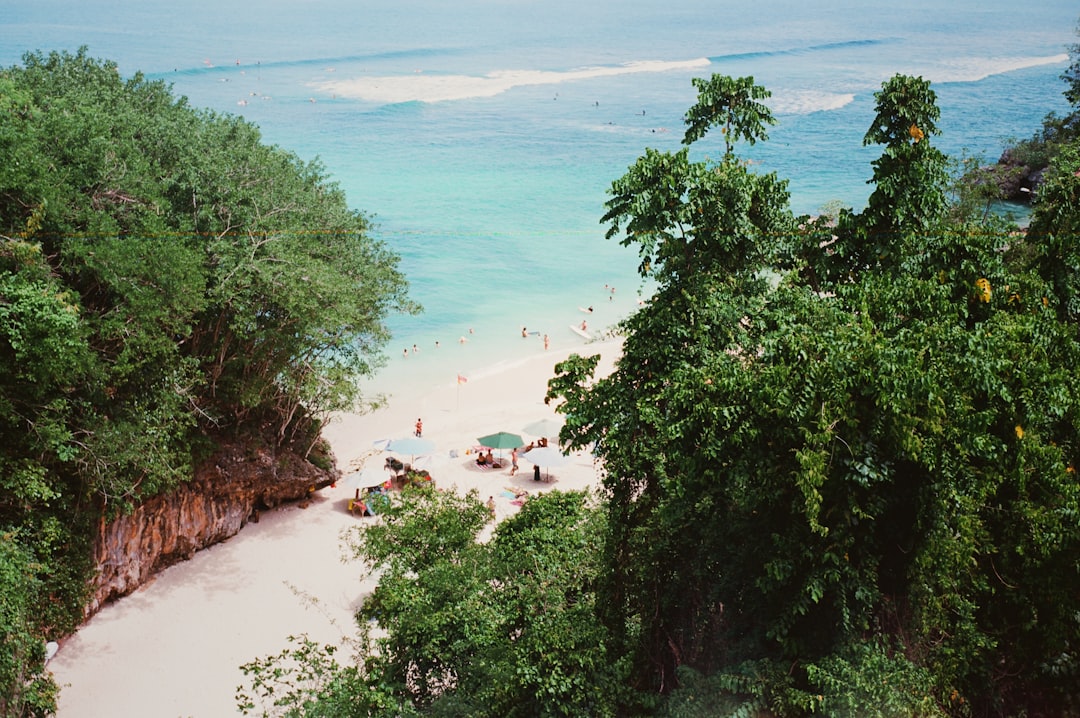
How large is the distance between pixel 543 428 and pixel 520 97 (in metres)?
64.2

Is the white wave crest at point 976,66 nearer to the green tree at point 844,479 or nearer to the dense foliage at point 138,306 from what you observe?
the dense foliage at point 138,306

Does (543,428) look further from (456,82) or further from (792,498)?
(456,82)

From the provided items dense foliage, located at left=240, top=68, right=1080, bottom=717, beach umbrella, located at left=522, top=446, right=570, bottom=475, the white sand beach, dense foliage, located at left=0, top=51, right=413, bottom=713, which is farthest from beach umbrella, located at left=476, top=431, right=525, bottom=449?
dense foliage, located at left=240, top=68, right=1080, bottom=717

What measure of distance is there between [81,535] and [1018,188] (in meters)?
43.4

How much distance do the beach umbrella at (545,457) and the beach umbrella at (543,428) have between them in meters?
1.36

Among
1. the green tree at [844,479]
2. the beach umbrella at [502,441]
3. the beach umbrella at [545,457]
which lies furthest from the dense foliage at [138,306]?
the green tree at [844,479]

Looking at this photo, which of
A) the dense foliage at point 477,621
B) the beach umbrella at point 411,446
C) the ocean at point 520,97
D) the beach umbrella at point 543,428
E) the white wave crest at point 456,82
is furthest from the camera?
the white wave crest at point 456,82

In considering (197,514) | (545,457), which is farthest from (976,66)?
(197,514)

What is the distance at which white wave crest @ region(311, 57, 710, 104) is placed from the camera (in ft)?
275

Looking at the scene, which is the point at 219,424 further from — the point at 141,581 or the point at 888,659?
the point at 888,659

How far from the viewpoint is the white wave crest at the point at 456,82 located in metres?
83.8

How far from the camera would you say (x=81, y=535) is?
1606 cm

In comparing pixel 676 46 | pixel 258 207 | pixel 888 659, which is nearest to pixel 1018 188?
pixel 258 207

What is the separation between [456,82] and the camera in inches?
3563
